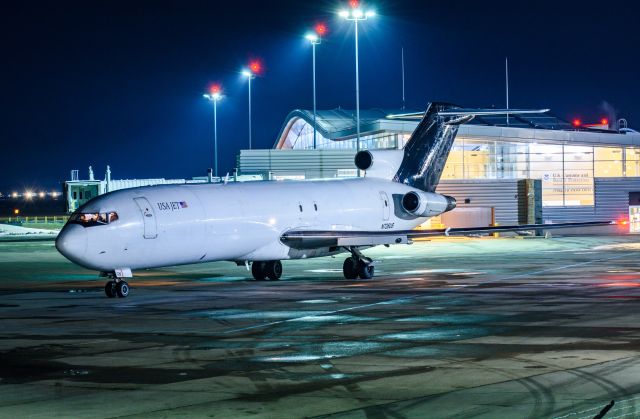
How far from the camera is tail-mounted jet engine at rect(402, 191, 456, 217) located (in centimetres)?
3662

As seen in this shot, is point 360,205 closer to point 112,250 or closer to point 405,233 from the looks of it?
point 405,233

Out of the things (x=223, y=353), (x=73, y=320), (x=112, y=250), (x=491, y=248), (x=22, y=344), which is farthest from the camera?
(x=491, y=248)

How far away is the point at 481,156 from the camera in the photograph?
70.8m

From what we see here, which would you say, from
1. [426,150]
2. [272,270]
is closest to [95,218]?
[272,270]

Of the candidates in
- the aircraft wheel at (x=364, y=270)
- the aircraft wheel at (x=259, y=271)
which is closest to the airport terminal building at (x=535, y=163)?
the aircraft wheel at (x=259, y=271)

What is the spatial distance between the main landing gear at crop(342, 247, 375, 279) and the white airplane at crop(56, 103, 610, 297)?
0.14ft

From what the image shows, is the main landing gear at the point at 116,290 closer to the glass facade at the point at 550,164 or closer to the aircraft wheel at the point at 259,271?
the aircraft wheel at the point at 259,271

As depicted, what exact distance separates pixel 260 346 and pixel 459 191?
164ft

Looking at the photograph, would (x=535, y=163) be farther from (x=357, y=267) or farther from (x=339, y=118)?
(x=357, y=267)

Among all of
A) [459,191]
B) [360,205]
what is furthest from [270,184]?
[459,191]

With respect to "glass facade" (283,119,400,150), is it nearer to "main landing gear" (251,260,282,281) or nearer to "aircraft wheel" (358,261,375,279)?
"aircraft wheel" (358,261,375,279)

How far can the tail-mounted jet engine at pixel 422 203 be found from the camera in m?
36.6

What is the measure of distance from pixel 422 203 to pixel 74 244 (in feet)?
48.6

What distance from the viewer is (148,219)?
90.1ft
